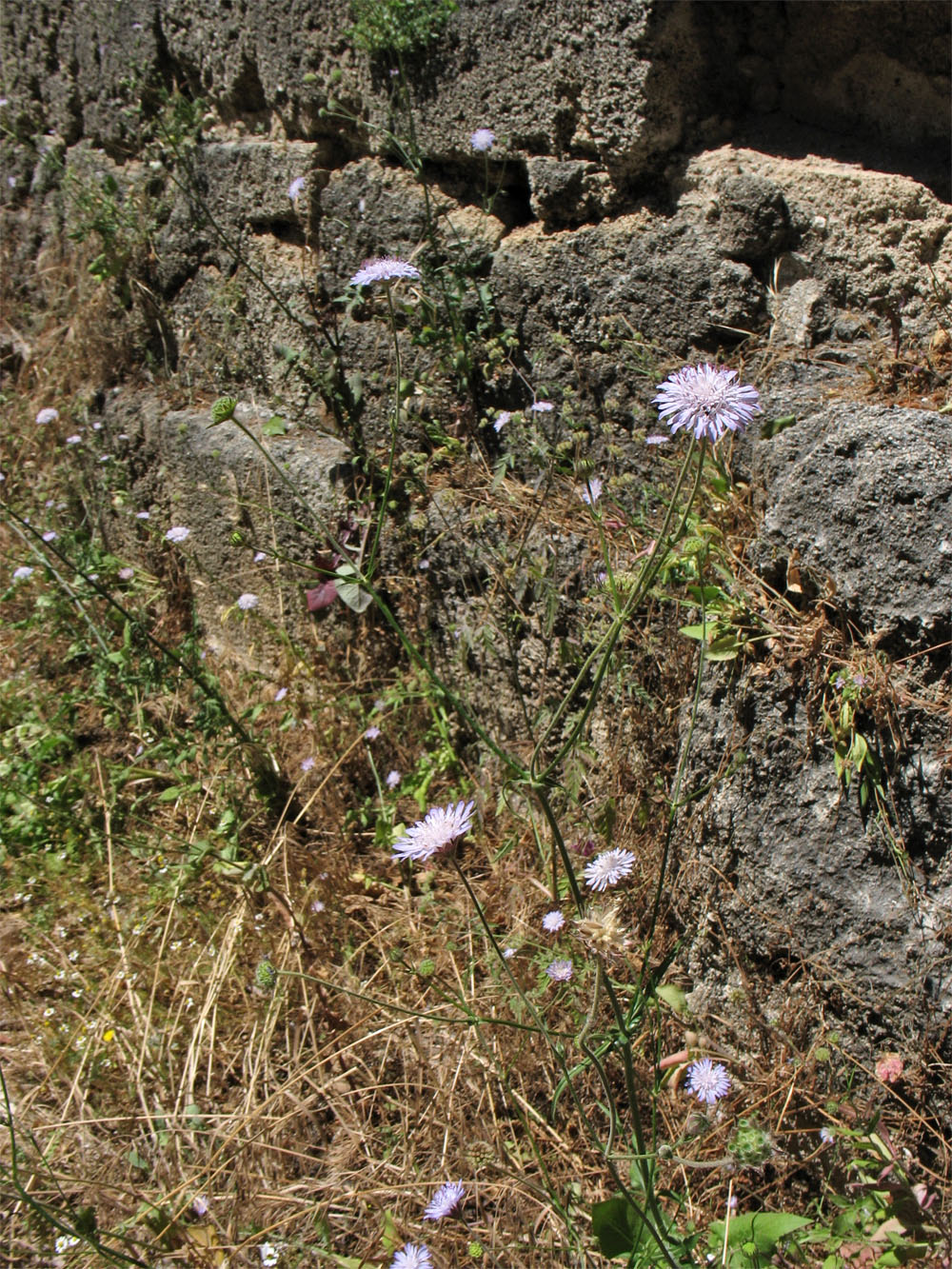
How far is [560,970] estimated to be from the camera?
1.86 m

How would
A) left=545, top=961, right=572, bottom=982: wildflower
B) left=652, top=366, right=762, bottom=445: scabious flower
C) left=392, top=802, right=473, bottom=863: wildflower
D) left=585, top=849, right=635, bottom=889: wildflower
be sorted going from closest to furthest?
left=652, top=366, right=762, bottom=445: scabious flower → left=392, top=802, right=473, bottom=863: wildflower → left=585, top=849, right=635, bottom=889: wildflower → left=545, top=961, right=572, bottom=982: wildflower

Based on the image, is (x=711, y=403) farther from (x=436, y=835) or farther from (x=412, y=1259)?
(x=412, y=1259)

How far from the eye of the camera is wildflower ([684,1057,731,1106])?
1642mm

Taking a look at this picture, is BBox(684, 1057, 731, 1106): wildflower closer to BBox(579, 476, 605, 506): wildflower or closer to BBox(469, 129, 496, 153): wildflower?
BBox(579, 476, 605, 506): wildflower

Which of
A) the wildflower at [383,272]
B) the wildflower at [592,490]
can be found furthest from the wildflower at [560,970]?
the wildflower at [383,272]

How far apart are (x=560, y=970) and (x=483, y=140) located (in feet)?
6.15

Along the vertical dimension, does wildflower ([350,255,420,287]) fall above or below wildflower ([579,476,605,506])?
above

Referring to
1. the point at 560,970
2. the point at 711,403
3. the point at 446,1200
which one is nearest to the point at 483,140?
the point at 711,403

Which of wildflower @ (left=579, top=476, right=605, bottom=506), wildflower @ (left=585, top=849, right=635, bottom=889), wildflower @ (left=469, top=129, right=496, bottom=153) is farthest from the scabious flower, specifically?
wildflower @ (left=469, top=129, right=496, bottom=153)

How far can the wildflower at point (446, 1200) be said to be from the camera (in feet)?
5.40

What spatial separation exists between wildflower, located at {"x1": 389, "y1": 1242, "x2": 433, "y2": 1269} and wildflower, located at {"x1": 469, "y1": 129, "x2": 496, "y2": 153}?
7.46 feet

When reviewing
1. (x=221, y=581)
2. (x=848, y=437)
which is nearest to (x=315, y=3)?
(x=221, y=581)

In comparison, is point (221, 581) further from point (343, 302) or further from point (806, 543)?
point (806, 543)

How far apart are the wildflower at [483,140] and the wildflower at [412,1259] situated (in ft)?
7.46
